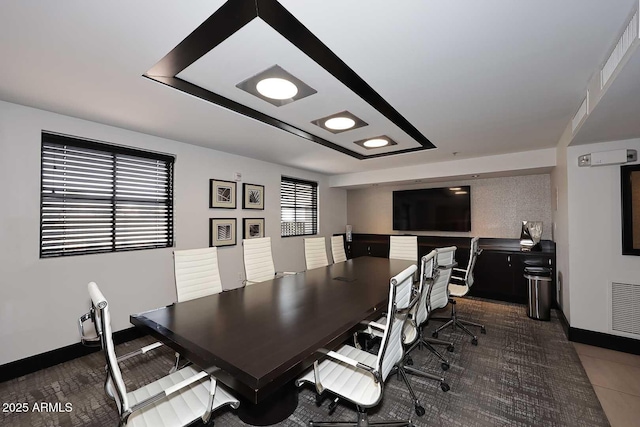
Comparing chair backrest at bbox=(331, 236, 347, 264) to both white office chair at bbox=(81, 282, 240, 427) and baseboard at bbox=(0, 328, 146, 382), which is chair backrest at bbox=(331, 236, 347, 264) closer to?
white office chair at bbox=(81, 282, 240, 427)

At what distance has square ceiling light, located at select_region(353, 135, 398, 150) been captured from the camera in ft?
12.2

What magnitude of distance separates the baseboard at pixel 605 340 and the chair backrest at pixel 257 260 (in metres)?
3.73

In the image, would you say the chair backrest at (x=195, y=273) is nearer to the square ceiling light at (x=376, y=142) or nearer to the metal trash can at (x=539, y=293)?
the square ceiling light at (x=376, y=142)

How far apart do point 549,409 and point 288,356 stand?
2.15 meters

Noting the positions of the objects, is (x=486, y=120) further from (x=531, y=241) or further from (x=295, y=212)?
(x=295, y=212)

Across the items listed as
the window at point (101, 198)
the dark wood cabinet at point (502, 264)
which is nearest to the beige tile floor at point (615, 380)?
the dark wood cabinet at point (502, 264)

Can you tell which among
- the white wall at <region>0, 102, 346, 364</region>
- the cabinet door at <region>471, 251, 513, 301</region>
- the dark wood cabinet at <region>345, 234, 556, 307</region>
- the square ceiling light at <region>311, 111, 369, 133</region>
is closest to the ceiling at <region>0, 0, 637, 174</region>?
the square ceiling light at <region>311, 111, 369, 133</region>

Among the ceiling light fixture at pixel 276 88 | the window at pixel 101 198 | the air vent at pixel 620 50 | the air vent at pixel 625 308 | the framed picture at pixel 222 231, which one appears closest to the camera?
the air vent at pixel 620 50

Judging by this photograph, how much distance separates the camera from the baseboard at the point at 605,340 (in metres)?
2.91

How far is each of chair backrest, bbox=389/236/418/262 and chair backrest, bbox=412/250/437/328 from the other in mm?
2058

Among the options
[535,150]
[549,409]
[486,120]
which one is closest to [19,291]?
[549,409]

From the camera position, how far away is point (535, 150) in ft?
13.9

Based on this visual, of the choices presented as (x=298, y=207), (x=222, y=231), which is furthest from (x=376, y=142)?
(x=222, y=231)

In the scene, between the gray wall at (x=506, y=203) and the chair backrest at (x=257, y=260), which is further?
the gray wall at (x=506, y=203)
